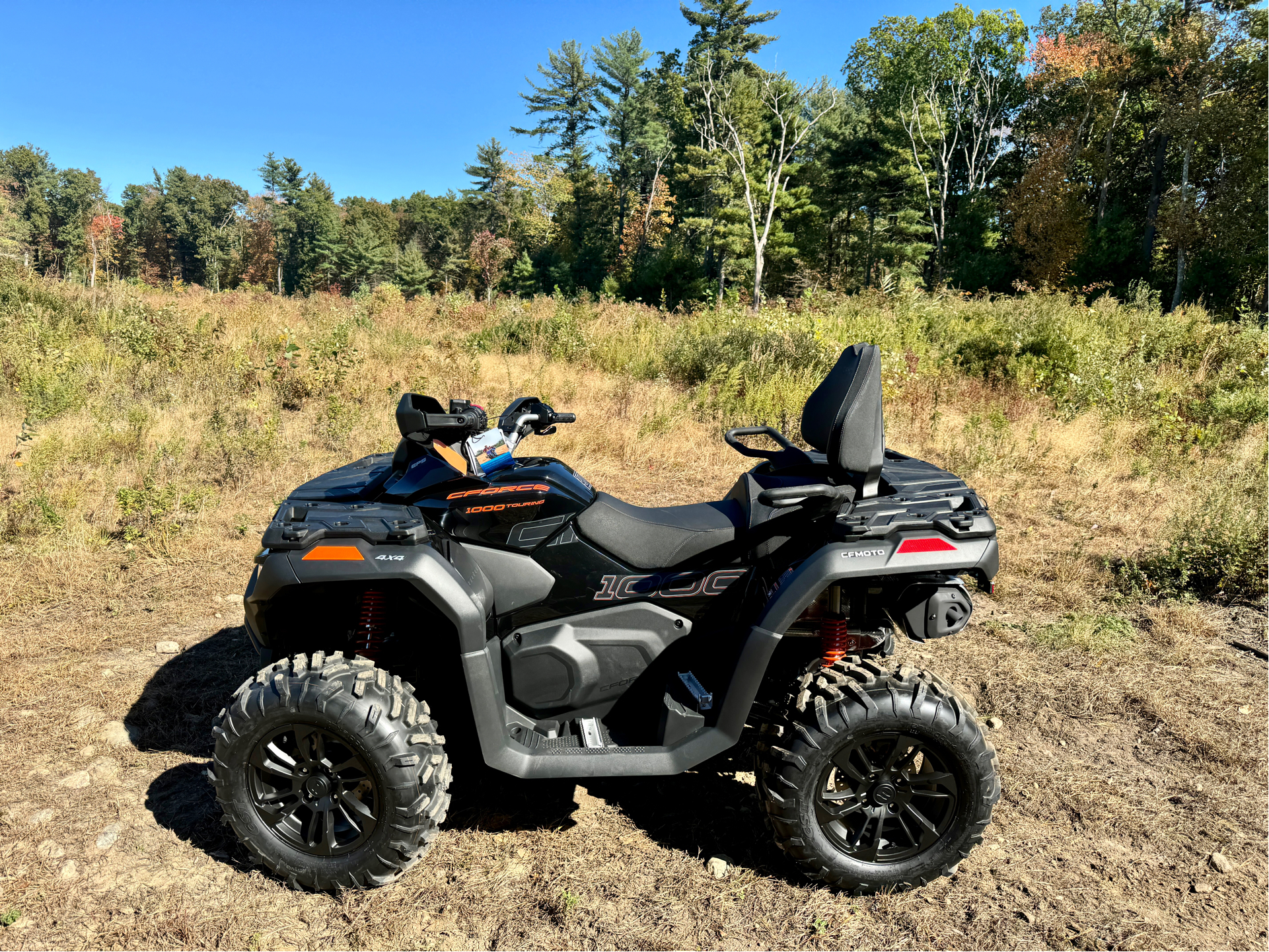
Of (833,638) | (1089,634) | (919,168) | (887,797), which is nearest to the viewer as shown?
(887,797)

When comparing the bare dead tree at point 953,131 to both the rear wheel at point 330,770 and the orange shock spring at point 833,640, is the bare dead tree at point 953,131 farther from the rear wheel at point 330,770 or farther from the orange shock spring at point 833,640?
the rear wheel at point 330,770

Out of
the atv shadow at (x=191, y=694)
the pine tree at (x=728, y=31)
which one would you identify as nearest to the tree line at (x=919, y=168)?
the pine tree at (x=728, y=31)

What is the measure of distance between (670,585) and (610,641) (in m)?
0.29

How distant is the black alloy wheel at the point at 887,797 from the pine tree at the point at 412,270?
2258 inches

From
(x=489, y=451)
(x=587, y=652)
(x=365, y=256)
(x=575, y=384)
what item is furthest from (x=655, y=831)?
(x=365, y=256)

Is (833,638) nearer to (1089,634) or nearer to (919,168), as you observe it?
(1089,634)

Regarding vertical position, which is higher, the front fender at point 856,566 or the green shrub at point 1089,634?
the front fender at point 856,566

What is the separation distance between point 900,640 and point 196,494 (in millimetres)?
5297

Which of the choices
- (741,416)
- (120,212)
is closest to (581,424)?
(741,416)

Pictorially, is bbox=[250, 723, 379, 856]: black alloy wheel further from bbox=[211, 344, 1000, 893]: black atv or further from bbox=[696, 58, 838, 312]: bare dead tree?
bbox=[696, 58, 838, 312]: bare dead tree

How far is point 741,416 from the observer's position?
8734mm

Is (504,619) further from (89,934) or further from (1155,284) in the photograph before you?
(1155,284)

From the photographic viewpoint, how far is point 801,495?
2.44 metres

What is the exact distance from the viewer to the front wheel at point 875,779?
2.42 m
